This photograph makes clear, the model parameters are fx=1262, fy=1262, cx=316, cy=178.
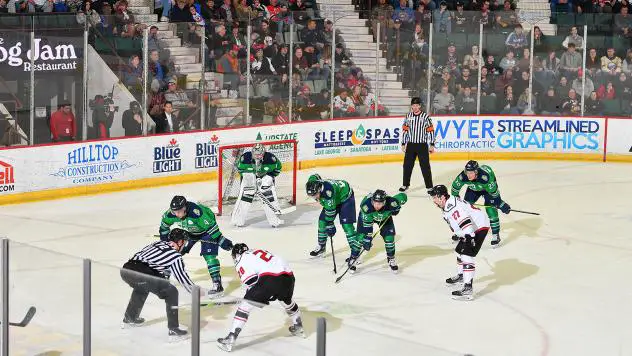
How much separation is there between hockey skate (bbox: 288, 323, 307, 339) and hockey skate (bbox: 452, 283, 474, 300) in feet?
A: 15.4

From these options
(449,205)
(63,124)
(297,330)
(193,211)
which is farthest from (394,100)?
(297,330)

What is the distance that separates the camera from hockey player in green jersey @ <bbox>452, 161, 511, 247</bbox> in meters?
13.9

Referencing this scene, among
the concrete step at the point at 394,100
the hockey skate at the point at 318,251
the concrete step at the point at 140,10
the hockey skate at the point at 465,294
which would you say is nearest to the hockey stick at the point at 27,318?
the hockey skate at the point at 465,294

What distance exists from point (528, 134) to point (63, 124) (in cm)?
800

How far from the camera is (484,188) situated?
552 inches

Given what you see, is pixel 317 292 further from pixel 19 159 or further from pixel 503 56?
pixel 503 56

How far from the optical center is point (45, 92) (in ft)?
54.3

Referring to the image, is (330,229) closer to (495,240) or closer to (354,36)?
(495,240)

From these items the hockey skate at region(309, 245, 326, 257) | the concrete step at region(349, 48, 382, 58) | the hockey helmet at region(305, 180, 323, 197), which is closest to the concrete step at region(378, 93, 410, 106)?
the concrete step at region(349, 48, 382, 58)

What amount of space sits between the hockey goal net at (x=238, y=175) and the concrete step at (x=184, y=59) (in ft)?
7.44

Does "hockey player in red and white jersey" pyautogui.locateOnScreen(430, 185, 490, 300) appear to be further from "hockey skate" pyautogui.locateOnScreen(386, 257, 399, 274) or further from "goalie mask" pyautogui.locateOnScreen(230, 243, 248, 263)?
"goalie mask" pyautogui.locateOnScreen(230, 243, 248, 263)

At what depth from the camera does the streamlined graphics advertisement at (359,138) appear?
19.6 meters

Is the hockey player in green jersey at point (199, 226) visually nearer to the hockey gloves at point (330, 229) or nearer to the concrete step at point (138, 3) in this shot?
the hockey gloves at point (330, 229)

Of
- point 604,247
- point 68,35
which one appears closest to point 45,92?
point 68,35
